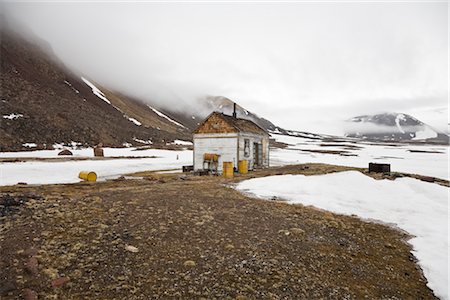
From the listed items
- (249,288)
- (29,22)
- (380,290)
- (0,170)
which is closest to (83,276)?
(249,288)

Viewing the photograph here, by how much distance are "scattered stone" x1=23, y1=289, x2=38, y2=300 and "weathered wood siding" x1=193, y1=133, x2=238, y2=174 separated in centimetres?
2082

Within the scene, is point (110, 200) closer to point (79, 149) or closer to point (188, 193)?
point (188, 193)

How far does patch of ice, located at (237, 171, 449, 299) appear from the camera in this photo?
8.27 meters

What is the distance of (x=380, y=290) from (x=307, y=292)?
1.53m

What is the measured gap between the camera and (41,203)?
11.1 m

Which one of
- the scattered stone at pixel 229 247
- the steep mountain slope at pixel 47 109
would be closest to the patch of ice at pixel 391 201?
the scattered stone at pixel 229 247

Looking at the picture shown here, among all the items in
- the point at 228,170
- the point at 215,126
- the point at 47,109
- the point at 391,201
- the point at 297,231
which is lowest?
the point at 297,231

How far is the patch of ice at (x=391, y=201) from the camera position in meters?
8.27

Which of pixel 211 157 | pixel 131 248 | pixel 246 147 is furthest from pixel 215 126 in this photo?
pixel 131 248

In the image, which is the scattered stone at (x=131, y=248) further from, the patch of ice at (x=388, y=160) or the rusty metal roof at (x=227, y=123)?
the patch of ice at (x=388, y=160)

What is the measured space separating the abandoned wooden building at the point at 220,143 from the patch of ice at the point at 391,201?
759 cm

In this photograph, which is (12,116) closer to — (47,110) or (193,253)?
→ (47,110)

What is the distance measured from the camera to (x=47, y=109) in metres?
59.2

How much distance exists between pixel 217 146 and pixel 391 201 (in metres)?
15.2
